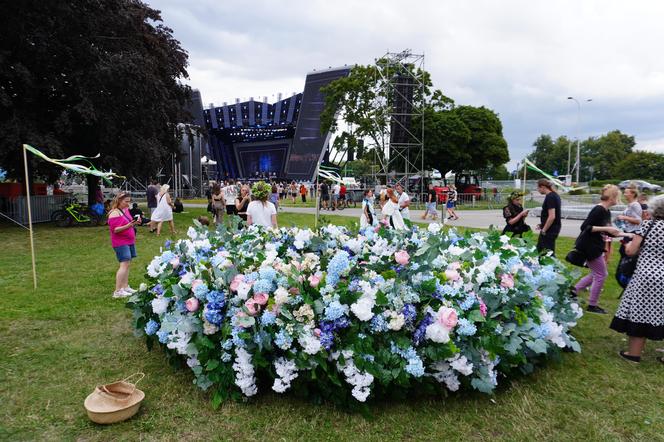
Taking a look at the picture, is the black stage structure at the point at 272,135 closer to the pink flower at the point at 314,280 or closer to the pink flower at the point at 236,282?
the pink flower at the point at 236,282

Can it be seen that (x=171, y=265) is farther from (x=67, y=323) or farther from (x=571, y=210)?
(x=571, y=210)

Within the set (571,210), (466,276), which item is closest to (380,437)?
(466,276)

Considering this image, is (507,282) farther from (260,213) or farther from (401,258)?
(260,213)

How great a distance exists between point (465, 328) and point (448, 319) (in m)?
0.20

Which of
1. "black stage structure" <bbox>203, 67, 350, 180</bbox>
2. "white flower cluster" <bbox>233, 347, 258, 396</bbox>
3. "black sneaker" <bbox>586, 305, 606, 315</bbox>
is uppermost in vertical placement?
"black stage structure" <bbox>203, 67, 350, 180</bbox>

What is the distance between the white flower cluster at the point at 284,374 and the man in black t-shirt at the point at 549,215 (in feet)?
15.3

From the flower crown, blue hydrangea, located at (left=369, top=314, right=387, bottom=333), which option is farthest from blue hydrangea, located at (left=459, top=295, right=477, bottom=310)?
the flower crown

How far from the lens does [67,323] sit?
567cm

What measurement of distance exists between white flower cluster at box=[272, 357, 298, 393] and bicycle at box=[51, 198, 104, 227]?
15.8 m

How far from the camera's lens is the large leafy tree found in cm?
1530

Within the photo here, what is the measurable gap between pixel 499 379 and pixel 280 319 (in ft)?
6.89

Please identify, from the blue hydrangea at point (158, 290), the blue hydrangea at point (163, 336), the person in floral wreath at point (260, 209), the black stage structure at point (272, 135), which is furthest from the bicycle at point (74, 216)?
the black stage structure at point (272, 135)

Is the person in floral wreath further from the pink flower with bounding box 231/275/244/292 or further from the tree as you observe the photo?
the tree

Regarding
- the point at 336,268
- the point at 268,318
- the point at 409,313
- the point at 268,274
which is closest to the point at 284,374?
the point at 268,318
